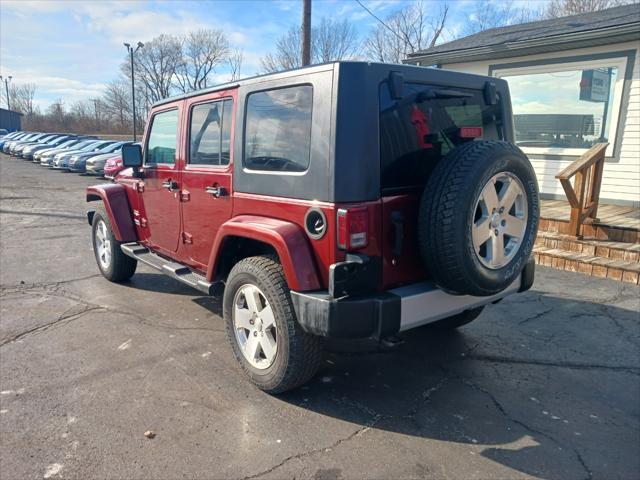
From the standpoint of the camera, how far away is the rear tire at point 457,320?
4117 mm

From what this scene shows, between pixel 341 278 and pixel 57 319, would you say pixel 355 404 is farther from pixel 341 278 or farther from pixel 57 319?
pixel 57 319

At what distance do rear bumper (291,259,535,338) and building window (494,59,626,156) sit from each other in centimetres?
745

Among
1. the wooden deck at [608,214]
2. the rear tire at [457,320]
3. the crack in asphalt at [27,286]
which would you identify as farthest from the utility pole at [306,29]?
the rear tire at [457,320]

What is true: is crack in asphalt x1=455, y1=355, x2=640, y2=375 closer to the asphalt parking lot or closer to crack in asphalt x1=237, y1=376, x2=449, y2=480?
the asphalt parking lot

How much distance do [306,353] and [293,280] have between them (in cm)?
51

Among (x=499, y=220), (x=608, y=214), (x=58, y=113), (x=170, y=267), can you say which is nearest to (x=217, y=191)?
(x=170, y=267)

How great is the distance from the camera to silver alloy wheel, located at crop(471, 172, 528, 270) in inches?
111

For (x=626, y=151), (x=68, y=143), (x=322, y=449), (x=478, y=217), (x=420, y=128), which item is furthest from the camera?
(x=68, y=143)

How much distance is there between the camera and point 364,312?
2.67 meters

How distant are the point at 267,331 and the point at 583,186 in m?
5.41

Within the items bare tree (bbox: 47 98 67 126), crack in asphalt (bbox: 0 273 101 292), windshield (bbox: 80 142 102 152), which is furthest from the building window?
bare tree (bbox: 47 98 67 126)

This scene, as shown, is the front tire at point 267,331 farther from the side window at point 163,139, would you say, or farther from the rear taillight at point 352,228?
the side window at point 163,139

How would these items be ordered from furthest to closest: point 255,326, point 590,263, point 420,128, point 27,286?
point 590,263, point 27,286, point 255,326, point 420,128

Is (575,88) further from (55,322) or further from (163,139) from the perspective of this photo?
(55,322)
